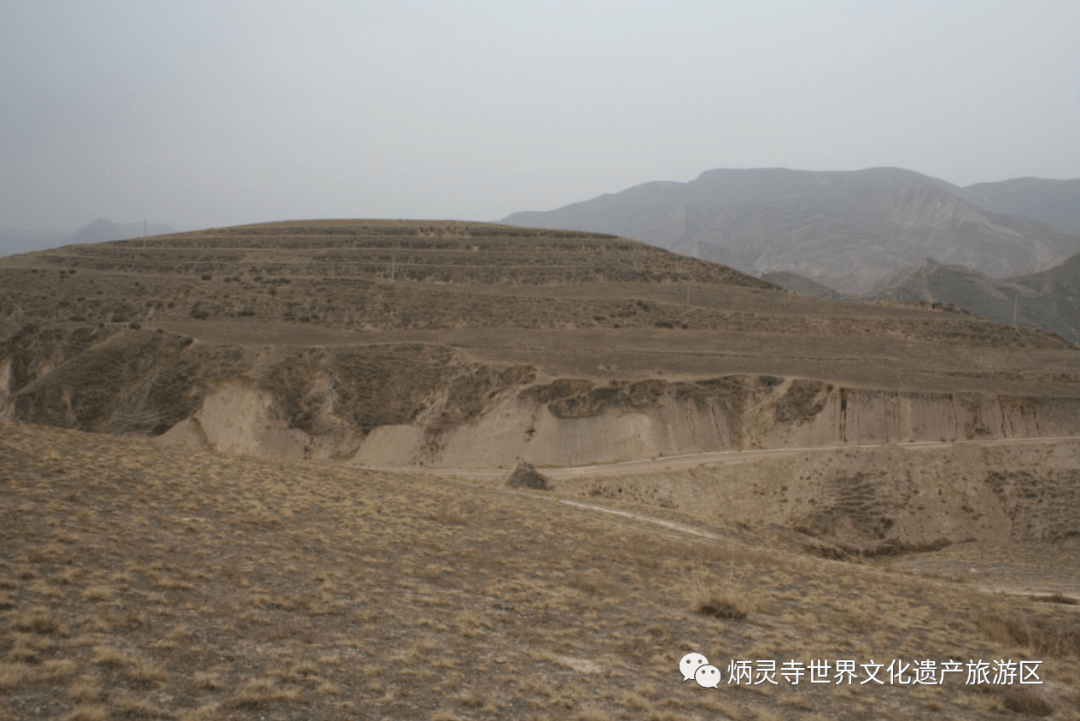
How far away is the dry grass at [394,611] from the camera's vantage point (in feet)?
23.6

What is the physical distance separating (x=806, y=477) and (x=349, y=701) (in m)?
26.7

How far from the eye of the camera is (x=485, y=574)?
12539 mm

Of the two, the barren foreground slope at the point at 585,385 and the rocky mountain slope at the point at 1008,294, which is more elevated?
the rocky mountain slope at the point at 1008,294

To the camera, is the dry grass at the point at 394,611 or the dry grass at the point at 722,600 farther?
the dry grass at the point at 722,600

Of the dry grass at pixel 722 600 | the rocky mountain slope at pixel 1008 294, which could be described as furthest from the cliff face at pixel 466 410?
the rocky mountain slope at pixel 1008 294

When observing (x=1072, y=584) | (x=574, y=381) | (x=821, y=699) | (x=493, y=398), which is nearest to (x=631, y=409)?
(x=574, y=381)

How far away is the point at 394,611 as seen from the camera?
10078 millimetres

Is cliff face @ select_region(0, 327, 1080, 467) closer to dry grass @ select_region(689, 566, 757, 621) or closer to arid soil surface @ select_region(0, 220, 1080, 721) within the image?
arid soil surface @ select_region(0, 220, 1080, 721)

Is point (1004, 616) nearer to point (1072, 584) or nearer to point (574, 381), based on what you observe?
point (1072, 584)

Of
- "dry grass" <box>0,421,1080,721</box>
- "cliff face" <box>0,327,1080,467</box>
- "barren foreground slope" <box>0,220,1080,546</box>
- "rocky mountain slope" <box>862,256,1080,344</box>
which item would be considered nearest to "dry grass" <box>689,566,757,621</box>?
"dry grass" <box>0,421,1080,721</box>

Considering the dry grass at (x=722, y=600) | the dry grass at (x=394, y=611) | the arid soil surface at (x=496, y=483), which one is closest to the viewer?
the dry grass at (x=394, y=611)

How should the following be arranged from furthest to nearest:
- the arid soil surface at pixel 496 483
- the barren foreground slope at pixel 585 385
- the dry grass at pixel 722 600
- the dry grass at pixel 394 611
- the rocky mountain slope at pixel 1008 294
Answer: the rocky mountain slope at pixel 1008 294 < the barren foreground slope at pixel 585 385 < the dry grass at pixel 722 600 < the arid soil surface at pixel 496 483 < the dry grass at pixel 394 611

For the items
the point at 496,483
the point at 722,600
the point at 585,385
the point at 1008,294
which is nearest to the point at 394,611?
the point at 722,600

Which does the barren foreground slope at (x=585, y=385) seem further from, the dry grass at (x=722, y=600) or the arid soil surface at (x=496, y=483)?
the dry grass at (x=722, y=600)
